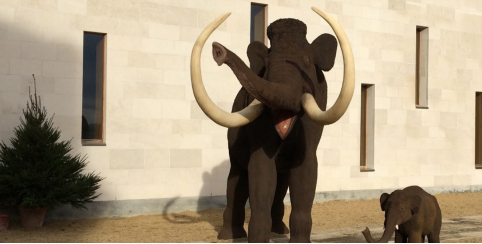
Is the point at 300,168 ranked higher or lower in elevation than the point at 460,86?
lower

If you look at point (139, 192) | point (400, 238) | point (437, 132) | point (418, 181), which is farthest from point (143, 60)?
point (437, 132)

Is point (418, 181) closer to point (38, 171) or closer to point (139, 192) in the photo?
point (139, 192)

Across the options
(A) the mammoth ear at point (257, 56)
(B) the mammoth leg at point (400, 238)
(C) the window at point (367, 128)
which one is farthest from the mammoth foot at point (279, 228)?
(C) the window at point (367, 128)

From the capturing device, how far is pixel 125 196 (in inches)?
414

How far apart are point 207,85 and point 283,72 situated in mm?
5890

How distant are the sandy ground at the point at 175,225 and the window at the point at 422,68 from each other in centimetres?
303

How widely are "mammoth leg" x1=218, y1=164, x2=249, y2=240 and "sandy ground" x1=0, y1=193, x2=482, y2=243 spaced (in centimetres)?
26

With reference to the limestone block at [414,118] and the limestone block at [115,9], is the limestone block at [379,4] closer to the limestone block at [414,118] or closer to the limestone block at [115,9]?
the limestone block at [414,118]

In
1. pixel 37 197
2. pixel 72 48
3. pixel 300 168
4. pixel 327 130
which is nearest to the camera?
pixel 300 168

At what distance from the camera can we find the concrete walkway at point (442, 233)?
22.0 ft

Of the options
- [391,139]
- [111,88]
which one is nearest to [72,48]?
[111,88]

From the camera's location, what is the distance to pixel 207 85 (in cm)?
1141

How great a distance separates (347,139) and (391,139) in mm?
1455

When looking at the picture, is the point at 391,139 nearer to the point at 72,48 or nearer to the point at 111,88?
the point at 111,88
